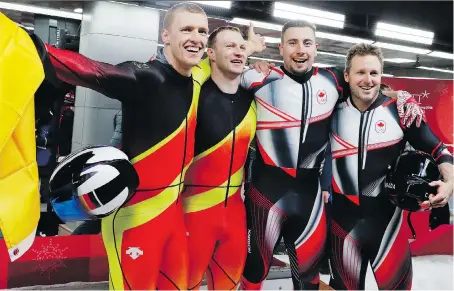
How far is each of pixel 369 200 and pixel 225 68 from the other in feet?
3.08

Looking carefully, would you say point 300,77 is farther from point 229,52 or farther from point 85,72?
point 85,72

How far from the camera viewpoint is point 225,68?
6.50 ft

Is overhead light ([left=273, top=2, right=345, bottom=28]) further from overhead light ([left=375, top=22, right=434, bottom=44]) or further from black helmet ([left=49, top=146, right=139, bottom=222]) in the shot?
black helmet ([left=49, top=146, right=139, bottom=222])

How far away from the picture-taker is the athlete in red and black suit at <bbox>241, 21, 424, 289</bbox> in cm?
208

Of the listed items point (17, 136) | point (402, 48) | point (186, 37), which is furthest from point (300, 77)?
point (402, 48)

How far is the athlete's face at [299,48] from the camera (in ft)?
6.75

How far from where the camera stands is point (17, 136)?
4.44 feet

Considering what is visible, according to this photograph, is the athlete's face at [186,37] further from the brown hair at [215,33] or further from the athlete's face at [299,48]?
the athlete's face at [299,48]

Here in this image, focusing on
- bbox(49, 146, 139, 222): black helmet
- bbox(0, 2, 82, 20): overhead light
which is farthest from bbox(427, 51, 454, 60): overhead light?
bbox(49, 146, 139, 222): black helmet

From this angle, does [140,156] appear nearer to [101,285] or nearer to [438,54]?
[101,285]

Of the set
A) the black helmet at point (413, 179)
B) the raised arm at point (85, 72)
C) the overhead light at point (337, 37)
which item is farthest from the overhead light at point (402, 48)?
the raised arm at point (85, 72)

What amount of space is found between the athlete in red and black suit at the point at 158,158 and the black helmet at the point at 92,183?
18cm

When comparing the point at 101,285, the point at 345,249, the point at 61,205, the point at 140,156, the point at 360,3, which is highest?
the point at 360,3

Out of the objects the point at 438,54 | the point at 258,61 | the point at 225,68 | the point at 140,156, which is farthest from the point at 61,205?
the point at 438,54
